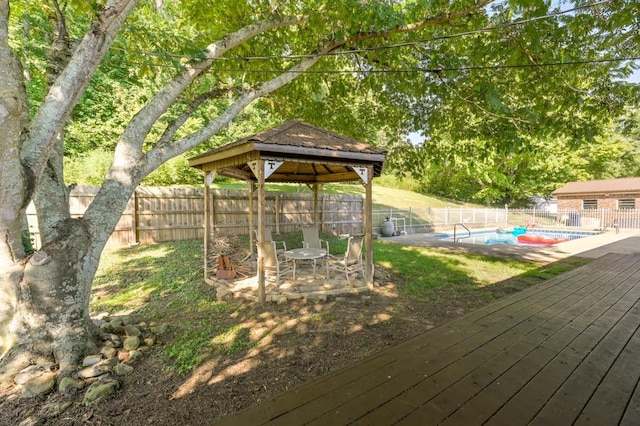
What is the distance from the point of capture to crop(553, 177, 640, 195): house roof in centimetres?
2009

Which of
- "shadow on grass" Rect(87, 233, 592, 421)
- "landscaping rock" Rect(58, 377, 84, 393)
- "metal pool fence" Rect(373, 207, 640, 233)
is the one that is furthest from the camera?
"metal pool fence" Rect(373, 207, 640, 233)

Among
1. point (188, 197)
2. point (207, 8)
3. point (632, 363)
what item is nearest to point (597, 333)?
point (632, 363)

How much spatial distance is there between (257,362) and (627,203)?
88.3ft

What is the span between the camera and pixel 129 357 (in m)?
3.53

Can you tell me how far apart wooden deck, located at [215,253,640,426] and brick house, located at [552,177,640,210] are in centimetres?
2208

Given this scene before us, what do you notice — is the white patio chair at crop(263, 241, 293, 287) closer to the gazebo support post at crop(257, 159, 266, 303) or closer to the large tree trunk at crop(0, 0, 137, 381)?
the gazebo support post at crop(257, 159, 266, 303)

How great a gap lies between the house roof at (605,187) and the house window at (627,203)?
2.05 ft

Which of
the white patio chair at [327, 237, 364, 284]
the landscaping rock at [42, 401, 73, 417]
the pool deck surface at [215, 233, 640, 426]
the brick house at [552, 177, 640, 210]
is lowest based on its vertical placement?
the landscaping rock at [42, 401, 73, 417]

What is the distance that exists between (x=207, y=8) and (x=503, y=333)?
7291 mm

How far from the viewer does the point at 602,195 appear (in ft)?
70.1

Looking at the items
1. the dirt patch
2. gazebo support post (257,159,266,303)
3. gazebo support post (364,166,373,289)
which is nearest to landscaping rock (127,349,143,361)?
the dirt patch

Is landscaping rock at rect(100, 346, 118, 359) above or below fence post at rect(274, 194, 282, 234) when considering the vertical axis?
below

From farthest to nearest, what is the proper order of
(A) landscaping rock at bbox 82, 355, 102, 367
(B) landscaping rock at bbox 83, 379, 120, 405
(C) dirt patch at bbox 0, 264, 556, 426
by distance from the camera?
(A) landscaping rock at bbox 82, 355, 102, 367, (B) landscaping rock at bbox 83, 379, 120, 405, (C) dirt patch at bbox 0, 264, 556, 426

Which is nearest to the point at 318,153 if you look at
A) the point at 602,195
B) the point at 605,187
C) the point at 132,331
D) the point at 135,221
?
the point at 132,331
